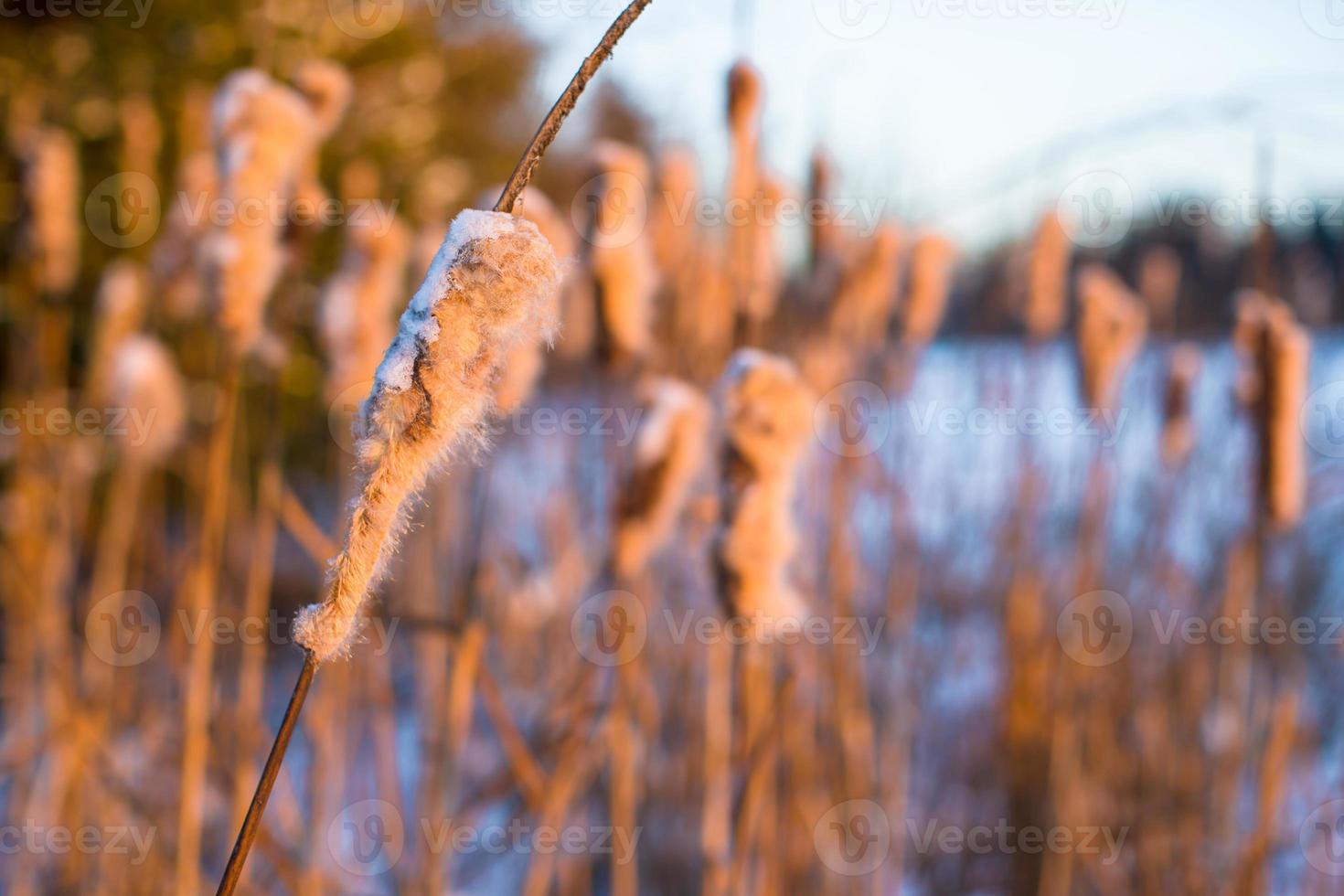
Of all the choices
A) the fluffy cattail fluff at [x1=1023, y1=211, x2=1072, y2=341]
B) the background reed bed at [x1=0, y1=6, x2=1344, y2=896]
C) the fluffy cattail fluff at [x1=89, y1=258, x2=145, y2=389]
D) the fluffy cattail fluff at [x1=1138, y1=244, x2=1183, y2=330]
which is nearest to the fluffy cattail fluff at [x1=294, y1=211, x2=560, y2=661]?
the background reed bed at [x1=0, y1=6, x2=1344, y2=896]

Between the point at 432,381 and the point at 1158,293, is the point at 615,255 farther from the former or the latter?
the point at 1158,293

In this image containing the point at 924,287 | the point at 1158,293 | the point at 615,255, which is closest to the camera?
the point at 615,255

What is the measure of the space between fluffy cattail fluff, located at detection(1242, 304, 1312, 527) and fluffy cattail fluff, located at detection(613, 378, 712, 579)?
0.79m

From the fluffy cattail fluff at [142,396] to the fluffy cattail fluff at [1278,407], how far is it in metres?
1.77

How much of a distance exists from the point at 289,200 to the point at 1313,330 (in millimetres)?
3017

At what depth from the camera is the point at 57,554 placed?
1672mm

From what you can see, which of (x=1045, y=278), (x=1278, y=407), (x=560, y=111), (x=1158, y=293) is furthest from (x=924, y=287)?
(x=560, y=111)

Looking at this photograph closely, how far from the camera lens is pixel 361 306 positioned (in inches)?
55.2

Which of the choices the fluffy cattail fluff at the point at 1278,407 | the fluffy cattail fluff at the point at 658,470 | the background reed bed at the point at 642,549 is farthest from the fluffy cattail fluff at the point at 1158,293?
the fluffy cattail fluff at the point at 658,470

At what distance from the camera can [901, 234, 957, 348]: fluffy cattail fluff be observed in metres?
2.07

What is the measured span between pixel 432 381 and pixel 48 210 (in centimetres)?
157

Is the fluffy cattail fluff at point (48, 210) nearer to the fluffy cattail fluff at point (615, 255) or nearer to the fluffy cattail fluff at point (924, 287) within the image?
the fluffy cattail fluff at point (615, 255)

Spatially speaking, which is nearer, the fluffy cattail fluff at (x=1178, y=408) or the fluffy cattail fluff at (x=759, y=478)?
the fluffy cattail fluff at (x=759, y=478)

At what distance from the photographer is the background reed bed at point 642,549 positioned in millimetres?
1044
